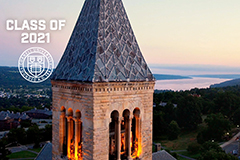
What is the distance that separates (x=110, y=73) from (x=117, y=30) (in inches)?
113

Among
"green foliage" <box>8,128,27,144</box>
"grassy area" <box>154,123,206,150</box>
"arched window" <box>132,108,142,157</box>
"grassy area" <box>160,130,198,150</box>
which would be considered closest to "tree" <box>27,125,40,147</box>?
"green foliage" <box>8,128,27,144</box>

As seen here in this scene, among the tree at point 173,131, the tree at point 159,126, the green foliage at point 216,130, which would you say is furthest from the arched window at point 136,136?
the tree at point 159,126

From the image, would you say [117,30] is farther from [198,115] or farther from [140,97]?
[198,115]

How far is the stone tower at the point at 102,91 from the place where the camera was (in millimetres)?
10883

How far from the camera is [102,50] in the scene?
11289 millimetres

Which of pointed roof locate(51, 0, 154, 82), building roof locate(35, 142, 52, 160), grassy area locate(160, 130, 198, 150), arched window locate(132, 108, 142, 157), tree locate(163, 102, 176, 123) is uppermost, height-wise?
pointed roof locate(51, 0, 154, 82)

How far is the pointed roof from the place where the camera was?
1105 centimetres

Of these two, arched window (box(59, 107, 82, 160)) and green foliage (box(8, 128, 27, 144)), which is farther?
green foliage (box(8, 128, 27, 144))

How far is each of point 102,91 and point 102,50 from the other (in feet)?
6.95

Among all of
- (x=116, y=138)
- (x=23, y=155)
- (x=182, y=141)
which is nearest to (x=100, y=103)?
(x=116, y=138)

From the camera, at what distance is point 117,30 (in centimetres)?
1247

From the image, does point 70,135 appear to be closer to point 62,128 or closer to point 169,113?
point 62,128

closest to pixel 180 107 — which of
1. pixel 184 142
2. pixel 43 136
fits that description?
pixel 184 142

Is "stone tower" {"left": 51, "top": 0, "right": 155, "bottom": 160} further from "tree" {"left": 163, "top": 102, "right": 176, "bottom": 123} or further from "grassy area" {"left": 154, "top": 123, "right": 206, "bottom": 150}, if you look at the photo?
"tree" {"left": 163, "top": 102, "right": 176, "bottom": 123}
